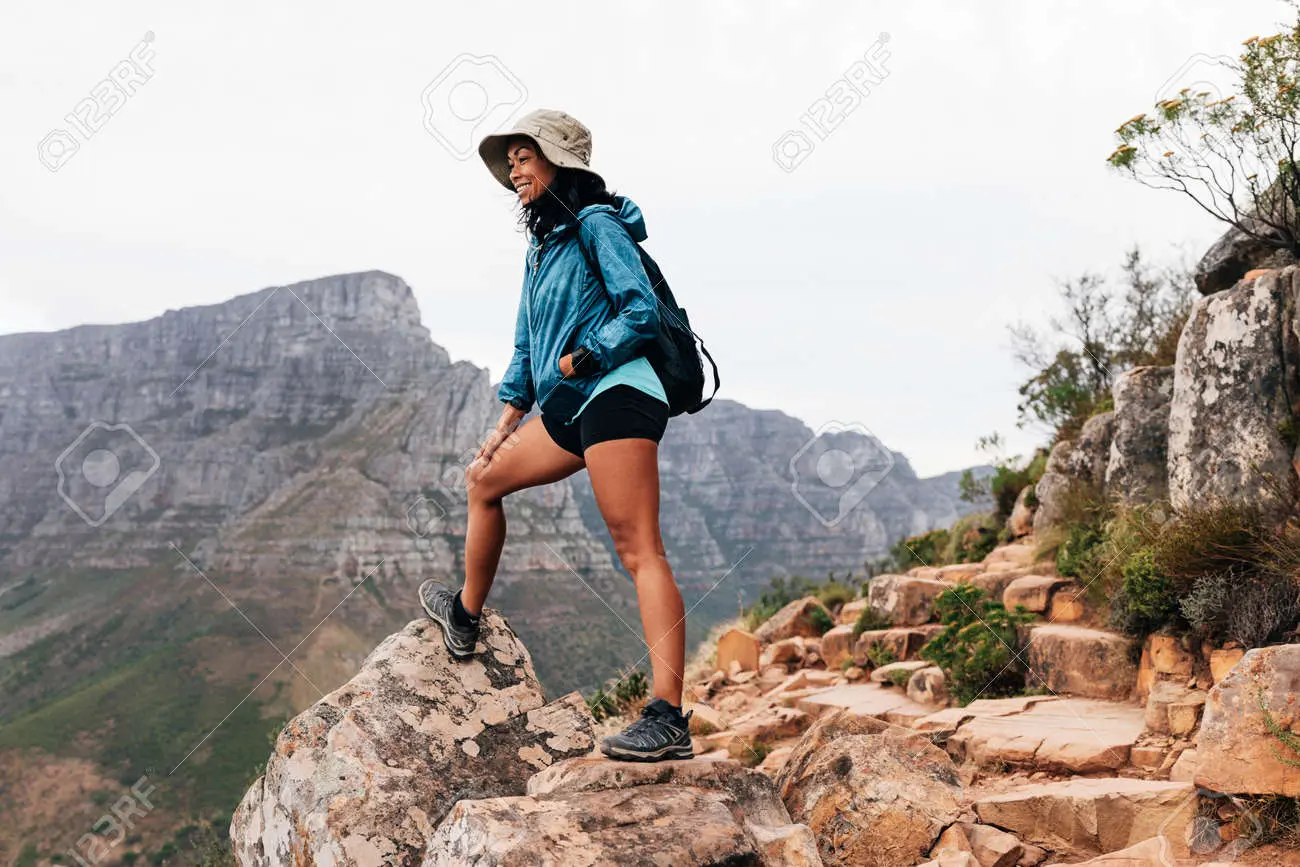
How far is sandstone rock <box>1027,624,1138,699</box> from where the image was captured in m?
6.84

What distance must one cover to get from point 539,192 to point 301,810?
8.02ft

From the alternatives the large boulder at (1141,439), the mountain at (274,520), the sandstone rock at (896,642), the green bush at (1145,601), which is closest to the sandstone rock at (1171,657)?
the green bush at (1145,601)

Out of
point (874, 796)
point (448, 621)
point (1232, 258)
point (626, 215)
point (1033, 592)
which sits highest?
point (1232, 258)

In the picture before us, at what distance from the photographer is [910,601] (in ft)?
32.8

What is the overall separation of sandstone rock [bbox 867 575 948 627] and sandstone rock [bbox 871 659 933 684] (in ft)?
3.85

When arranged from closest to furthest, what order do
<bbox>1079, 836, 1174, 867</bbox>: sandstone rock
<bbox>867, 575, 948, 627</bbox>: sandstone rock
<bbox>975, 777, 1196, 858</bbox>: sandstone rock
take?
<bbox>1079, 836, 1174, 867</bbox>: sandstone rock, <bbox>975, 777, 1196, 858</bbox>: sandstone rock, <bbox>867, 575, 948, 627</bbox>: sandstone rock

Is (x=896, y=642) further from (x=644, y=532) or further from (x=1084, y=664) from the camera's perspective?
(x=644, y=532)

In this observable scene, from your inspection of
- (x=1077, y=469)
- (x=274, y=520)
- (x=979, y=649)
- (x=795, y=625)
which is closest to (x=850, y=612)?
(x=795, y=625)

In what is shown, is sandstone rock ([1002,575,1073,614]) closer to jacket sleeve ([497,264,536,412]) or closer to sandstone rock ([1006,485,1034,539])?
sandstone rock ([1006,485,1034,539])

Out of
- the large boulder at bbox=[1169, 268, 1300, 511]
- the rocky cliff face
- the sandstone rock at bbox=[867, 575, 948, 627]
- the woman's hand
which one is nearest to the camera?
the woman's hand

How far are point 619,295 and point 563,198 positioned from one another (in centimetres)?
51

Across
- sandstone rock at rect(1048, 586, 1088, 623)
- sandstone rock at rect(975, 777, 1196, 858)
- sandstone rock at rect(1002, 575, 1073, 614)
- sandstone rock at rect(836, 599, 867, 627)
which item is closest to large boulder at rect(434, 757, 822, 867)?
sandstone rock at rect(975, 777, 1196, 858)

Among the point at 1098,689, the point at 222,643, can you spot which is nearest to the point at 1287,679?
the point at 1098,689

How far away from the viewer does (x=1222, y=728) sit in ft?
12.8
